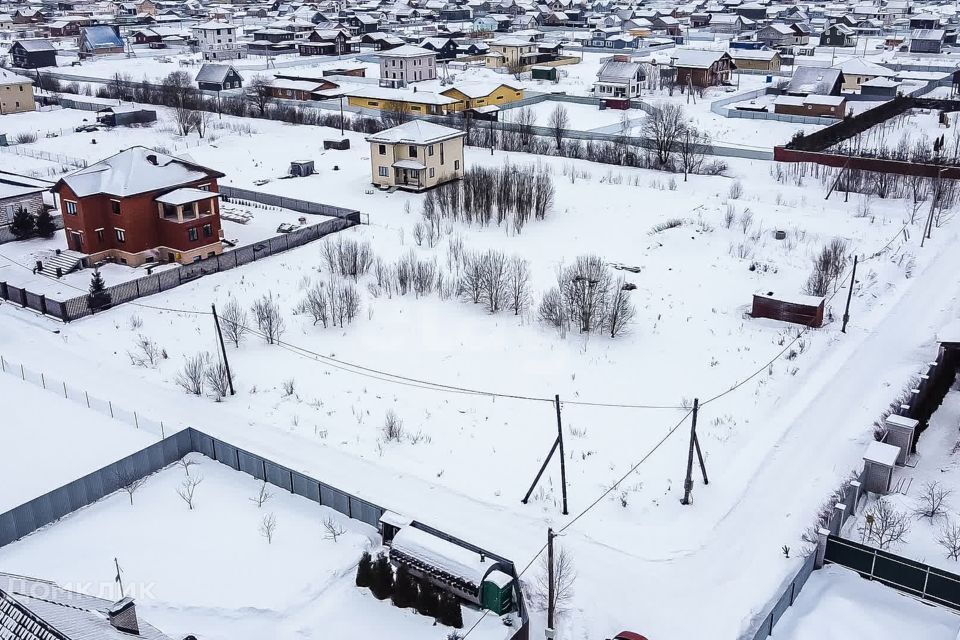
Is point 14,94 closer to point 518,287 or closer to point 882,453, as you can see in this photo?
point 518,287

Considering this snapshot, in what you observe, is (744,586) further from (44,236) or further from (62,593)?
(44,236)

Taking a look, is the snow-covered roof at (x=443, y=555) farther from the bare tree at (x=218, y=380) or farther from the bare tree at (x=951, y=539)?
the bare tree at (x=951, y=539)

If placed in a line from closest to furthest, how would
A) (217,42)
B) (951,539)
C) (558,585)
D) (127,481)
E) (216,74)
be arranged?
(558,585)
(951,539)
(127,481)
(216,74)
(217,42)

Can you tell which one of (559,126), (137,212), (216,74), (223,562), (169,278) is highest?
(216,74)

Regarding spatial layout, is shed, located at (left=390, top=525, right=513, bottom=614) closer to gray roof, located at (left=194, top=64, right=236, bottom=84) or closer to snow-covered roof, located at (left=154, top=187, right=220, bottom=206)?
snow-covered roof, located at (left=154, top=187, right=220, bottom=206)

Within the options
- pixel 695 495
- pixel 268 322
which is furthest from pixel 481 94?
pixel 695 495

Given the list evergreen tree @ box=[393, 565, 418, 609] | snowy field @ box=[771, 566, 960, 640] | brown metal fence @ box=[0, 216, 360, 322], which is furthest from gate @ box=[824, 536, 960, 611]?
brown metal fence @ box=[0, 216, 360, 322]

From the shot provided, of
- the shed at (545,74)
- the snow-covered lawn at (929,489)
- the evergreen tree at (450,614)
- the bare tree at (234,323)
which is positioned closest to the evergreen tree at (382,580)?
the evergreen tree at (450,614)
